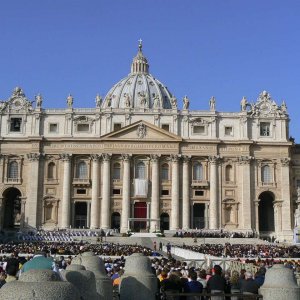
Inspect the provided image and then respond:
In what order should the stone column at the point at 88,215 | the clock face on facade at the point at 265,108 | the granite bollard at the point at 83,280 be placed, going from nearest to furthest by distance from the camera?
1. the granite bollard at the point at 83,280
2. the stone column at the point at 88,215
3. the clock face on facade at the point at 265,108

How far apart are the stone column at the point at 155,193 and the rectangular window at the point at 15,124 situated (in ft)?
63.6

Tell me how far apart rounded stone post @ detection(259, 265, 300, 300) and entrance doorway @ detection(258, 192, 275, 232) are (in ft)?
226

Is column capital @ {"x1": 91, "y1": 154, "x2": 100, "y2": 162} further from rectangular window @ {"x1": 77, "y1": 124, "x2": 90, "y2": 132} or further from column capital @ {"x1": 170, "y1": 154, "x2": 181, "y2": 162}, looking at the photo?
column capital @ {"x1": 170, "y1": 154, "x2": 181, "y2": 162}

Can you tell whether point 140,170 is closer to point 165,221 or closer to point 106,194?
point 106,194

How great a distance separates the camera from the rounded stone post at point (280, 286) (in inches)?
419

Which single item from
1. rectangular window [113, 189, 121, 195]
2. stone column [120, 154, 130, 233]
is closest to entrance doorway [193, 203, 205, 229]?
stone column [120, 154, 130, 233]

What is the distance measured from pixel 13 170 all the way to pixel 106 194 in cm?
1360

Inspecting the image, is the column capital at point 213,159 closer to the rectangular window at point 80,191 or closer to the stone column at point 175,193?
the stone column at point 175,193

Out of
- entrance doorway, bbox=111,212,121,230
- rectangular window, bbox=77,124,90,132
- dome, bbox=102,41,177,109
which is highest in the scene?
dome, bbox=102,41,177,109

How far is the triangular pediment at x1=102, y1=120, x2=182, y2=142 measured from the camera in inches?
2980

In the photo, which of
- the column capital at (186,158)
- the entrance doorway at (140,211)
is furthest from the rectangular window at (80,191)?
the column capital at (186,158)

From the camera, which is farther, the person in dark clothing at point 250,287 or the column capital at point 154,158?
the column capital at point 154,158

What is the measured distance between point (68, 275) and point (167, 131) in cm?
6751

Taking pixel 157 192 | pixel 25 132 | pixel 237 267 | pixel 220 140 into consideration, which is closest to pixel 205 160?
pixel 220 140
